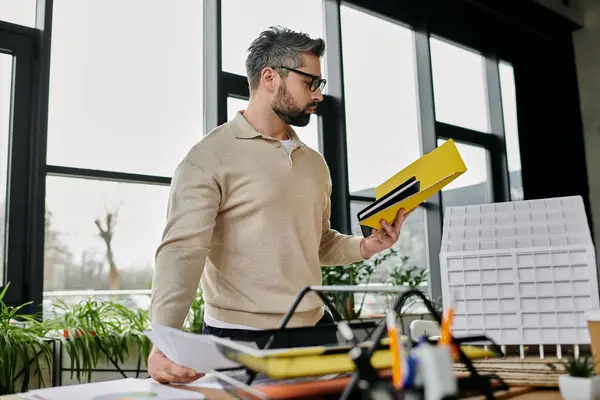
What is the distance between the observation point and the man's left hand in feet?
4.50

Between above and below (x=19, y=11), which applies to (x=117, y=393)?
below

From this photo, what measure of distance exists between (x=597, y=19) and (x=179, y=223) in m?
5.92

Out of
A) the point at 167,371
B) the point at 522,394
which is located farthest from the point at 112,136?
the point at 522,394

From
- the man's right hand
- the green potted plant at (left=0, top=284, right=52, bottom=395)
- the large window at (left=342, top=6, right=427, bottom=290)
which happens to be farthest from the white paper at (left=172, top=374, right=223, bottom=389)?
the large window at (left=342, top=6, right=427, bottom=290)

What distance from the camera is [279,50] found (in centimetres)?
160

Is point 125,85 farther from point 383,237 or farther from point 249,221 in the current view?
point 383,237

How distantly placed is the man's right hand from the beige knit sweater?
33cm

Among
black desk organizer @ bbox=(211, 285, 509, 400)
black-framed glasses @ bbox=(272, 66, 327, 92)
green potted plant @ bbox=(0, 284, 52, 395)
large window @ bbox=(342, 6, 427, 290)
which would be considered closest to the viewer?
black desk organizer @ bbox=(211, 285, 509, 400)

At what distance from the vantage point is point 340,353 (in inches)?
27.6

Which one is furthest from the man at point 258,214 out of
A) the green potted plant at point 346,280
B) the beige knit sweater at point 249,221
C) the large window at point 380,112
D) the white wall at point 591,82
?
the white wall at point 591,82

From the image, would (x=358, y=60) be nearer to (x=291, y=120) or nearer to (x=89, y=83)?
(x=89, y=83)

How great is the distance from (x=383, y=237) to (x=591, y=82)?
538cm

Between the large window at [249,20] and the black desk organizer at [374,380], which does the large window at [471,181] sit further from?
the black desk organizer at [374,380]

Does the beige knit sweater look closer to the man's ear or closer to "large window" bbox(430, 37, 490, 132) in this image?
the man's ear
